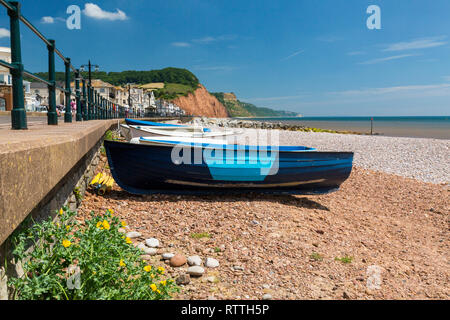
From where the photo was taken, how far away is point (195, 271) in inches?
133

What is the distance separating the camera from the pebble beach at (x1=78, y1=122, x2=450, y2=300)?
336cm

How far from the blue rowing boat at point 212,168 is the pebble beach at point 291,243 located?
9.4 inches

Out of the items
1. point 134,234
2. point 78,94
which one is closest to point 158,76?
point 78,94

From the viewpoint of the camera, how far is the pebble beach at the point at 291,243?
336cm

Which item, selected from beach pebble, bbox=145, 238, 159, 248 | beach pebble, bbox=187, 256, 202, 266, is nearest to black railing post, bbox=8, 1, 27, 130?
beach pebble, bbox=145, 238, 159, 248

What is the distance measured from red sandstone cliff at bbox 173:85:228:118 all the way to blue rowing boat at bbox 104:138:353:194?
4512 inches

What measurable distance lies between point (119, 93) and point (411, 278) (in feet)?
322

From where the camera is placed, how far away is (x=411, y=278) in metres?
3.81

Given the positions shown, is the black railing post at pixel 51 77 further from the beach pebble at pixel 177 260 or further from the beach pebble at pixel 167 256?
the beach pebble at pixel 177 260

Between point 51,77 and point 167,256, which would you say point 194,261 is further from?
point 51,77

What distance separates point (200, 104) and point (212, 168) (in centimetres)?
14112
